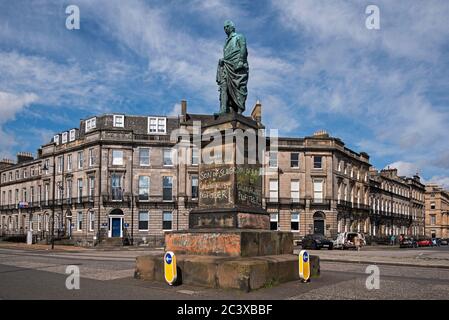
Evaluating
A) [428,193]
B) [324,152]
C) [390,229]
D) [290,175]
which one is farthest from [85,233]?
[428,193]

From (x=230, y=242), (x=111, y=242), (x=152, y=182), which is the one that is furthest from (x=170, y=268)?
(x=152, y=182)

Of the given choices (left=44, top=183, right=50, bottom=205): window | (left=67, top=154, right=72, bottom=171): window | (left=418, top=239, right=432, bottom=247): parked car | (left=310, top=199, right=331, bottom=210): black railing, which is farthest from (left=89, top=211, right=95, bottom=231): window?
(left=418, top=239, right=432, bottom=247): parked car

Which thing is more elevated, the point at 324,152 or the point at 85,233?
the point at 324,152

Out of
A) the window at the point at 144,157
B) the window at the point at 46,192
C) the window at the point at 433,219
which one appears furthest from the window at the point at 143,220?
the window at the point at 433,219

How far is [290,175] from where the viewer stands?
5125 cm

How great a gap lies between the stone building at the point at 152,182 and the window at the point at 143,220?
11cm

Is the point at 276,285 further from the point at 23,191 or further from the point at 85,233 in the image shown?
the point at 23,191

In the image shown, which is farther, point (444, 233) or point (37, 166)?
point (444, 233)

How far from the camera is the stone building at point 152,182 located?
1884 inches

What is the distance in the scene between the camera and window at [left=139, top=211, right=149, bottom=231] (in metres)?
48.3

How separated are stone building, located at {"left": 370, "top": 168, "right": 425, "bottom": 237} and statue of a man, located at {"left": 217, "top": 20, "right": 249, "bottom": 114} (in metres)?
56.5

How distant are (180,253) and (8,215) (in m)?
64.2

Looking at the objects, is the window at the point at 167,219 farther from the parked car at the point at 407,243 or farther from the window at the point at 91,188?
the parked car at the point at 407,243
